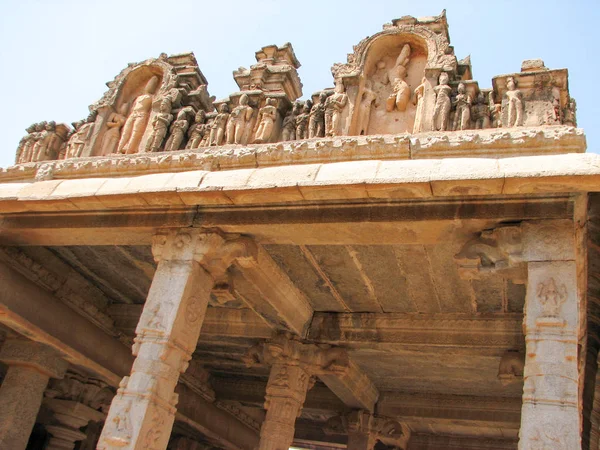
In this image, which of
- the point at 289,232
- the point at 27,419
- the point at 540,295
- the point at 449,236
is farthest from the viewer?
the point at 27,419

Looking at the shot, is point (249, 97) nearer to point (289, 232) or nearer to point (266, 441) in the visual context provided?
point (289, 232)

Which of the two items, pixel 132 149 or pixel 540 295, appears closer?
pixel 540 295

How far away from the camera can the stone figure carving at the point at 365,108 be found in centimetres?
686

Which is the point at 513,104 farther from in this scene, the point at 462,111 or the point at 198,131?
the point at 198,131

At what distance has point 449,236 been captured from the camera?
5477 mm

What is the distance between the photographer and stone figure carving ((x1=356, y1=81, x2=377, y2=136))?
22.5ft

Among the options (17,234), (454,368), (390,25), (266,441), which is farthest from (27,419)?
(390,25)

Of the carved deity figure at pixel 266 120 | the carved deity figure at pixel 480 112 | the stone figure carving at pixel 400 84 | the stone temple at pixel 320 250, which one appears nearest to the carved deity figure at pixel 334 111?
the stone temple at pixel 320 250

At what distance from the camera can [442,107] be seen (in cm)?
625

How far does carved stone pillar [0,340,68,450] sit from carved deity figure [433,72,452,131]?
615cm

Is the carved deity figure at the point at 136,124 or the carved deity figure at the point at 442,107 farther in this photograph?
the carved deity figure at the point at 136,124

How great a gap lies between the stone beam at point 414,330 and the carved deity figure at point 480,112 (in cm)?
254

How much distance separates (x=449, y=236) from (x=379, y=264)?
1.61m

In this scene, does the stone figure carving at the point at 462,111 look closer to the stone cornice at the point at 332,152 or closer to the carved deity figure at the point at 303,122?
the stone cornice at the point at 332,152
